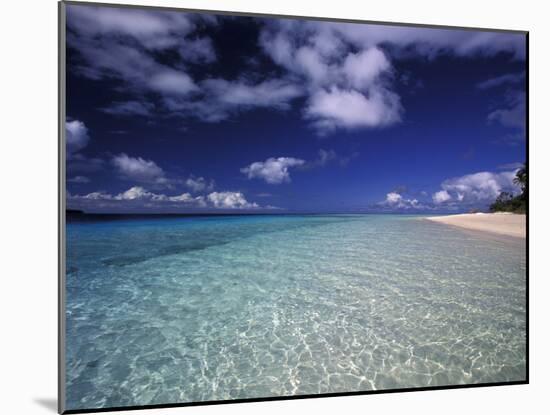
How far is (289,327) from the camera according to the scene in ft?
10.9

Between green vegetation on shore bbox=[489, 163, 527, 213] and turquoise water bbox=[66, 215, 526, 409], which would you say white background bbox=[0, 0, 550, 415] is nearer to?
turquoise water bbox=[66, 215, 526, 409]

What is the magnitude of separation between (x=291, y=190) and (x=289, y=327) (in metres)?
3.60

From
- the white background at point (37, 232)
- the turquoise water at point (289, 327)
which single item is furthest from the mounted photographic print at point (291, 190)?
the white background at point (37, 232)

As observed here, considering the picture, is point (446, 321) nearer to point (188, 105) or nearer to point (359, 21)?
point (359, 21)

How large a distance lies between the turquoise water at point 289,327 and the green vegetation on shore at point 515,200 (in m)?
0.70

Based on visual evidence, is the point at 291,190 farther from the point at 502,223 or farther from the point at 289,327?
the point at 502,223

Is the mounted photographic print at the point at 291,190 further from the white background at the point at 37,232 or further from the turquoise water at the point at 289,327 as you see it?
the white background at the point at 37,232

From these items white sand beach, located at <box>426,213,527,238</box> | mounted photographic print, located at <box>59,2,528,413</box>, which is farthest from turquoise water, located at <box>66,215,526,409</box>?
white sand beach, located at <box>426,213,527,238</box>

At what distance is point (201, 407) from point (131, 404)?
63cm

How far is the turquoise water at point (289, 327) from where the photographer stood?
2705mm

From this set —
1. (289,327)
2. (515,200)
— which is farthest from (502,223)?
(289,327)

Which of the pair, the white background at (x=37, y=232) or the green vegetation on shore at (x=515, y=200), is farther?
the green vegetation on shore at (x=515, y=200)
